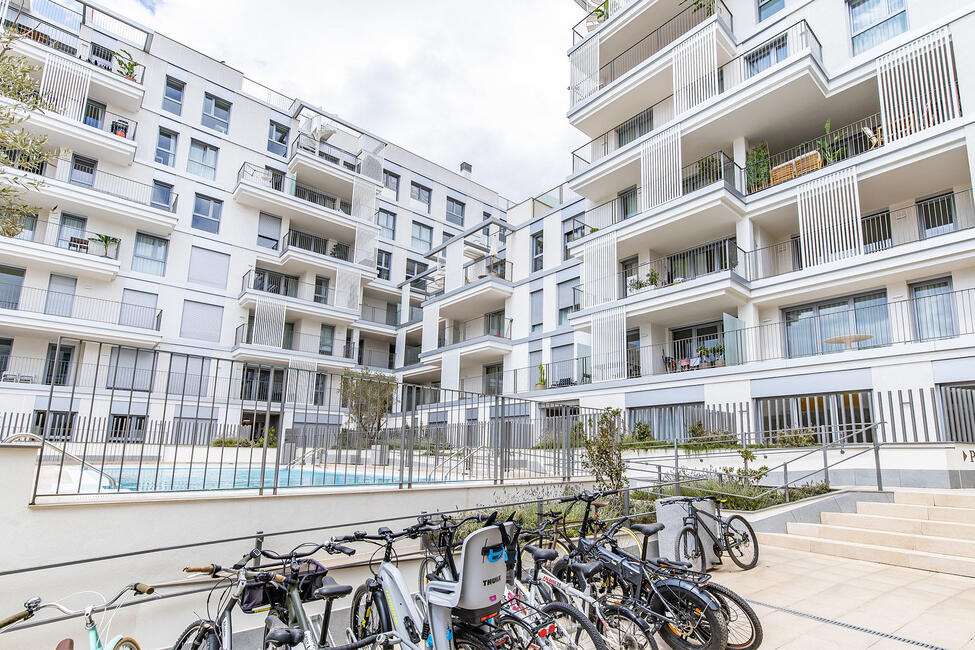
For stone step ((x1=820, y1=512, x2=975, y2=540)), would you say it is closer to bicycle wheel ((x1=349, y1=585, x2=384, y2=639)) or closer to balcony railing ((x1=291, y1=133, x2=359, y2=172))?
bicycle wheel ((x1=349, y1=585, x2=384, y2=639))

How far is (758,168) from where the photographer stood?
59.7 ft

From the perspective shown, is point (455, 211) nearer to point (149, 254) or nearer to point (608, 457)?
point (149, 254)

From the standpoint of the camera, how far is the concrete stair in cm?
671

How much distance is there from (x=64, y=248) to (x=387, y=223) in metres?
17.8

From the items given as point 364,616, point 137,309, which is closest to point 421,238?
point 137,309

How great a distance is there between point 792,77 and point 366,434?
1691 centimetres

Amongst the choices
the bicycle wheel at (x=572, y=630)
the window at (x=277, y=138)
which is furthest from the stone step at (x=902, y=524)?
the window at (x=277, y=138)

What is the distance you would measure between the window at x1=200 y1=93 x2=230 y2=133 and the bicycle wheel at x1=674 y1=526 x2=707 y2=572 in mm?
30672

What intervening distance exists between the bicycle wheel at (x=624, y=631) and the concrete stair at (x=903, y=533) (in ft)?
17.0

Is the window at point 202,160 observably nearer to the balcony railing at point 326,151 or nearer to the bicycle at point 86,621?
the balcony railing at point 326,151

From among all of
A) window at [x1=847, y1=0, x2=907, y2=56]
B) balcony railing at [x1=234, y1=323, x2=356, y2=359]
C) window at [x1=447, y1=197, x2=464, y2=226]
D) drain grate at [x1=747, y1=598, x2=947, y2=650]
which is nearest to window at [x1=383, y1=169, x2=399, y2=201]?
window at [x1=447, y1=197, x2=464, y2=226]

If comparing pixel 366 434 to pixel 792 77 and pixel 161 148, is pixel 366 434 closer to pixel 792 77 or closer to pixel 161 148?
pixel 792 77

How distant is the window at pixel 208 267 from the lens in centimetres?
2591

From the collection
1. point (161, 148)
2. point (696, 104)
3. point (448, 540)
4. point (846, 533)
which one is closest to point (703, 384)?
point (846, 533)
